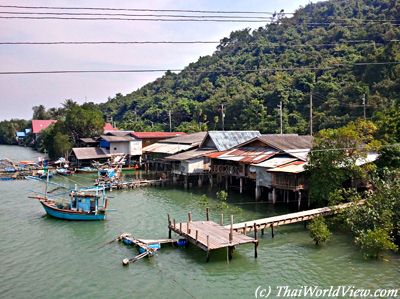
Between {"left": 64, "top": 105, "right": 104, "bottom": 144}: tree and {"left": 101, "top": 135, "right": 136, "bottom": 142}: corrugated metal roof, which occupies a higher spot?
{"left": 64, "top": 105, "right": 104, "bottom": 144}: tree

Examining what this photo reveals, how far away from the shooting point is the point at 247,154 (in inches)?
1421

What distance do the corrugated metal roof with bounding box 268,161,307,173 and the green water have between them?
155 inches

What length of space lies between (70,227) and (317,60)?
56.3 meters

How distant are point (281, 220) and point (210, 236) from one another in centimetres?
533

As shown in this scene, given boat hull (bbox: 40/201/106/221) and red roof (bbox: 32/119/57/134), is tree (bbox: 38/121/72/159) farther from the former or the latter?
boat hull (bbox: 40/201/106/221)

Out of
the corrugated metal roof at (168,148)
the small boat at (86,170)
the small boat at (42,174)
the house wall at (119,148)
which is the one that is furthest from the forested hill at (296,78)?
the small boat at (42,174)

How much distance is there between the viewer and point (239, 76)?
90188mm

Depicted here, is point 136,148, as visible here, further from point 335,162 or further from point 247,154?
point 335,162

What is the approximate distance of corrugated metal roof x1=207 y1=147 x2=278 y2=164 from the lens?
33356 mm

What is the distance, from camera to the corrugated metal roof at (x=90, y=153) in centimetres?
5462

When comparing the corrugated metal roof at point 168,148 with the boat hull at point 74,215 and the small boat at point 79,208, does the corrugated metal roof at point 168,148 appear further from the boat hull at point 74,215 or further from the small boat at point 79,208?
the boat hull at point 74,215

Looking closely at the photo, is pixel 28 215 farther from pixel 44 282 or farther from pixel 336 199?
pixel 336 199

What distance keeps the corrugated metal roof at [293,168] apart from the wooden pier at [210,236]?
8.06 meters

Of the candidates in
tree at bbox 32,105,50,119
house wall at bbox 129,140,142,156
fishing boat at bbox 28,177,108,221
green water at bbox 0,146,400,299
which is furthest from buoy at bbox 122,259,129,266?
tree at bbox 32,105,50,119
